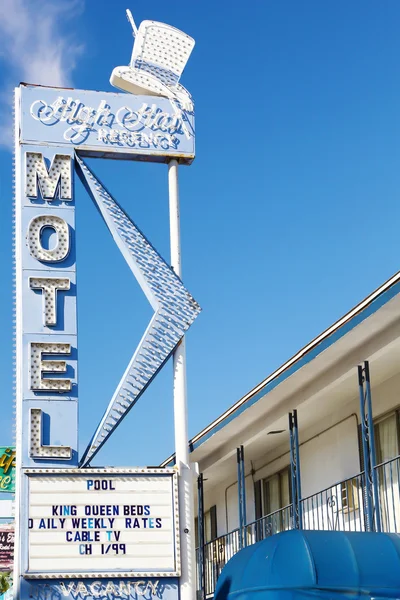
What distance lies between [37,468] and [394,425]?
6.85 metres

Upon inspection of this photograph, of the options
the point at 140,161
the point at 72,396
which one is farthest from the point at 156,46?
the point at 72,396

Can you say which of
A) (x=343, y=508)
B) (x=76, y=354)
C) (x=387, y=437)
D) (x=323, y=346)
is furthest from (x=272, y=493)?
(x=76, y=354)

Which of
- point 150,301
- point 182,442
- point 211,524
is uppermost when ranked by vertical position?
point 150,301

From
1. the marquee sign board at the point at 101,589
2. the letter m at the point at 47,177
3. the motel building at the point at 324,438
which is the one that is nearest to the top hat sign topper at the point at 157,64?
the letter m at the point at 47,177

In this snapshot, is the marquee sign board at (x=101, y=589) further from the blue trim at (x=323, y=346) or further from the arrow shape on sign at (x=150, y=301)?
the blue trim at (x=323, y=346)

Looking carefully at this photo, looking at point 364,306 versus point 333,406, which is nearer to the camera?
point 364,306

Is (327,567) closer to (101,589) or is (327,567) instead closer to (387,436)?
(101,589)

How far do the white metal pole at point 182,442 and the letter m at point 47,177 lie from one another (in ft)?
5.32

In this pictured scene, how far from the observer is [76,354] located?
14.2 meters

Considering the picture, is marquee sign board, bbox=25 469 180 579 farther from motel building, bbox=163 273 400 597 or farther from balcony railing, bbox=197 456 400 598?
balcony railing, bbox=197 456 400 598

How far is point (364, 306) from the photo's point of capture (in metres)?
13.7

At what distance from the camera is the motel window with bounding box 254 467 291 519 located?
884 inches

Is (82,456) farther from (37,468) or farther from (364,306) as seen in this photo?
(364,306)

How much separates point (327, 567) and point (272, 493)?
12527 millimetres
